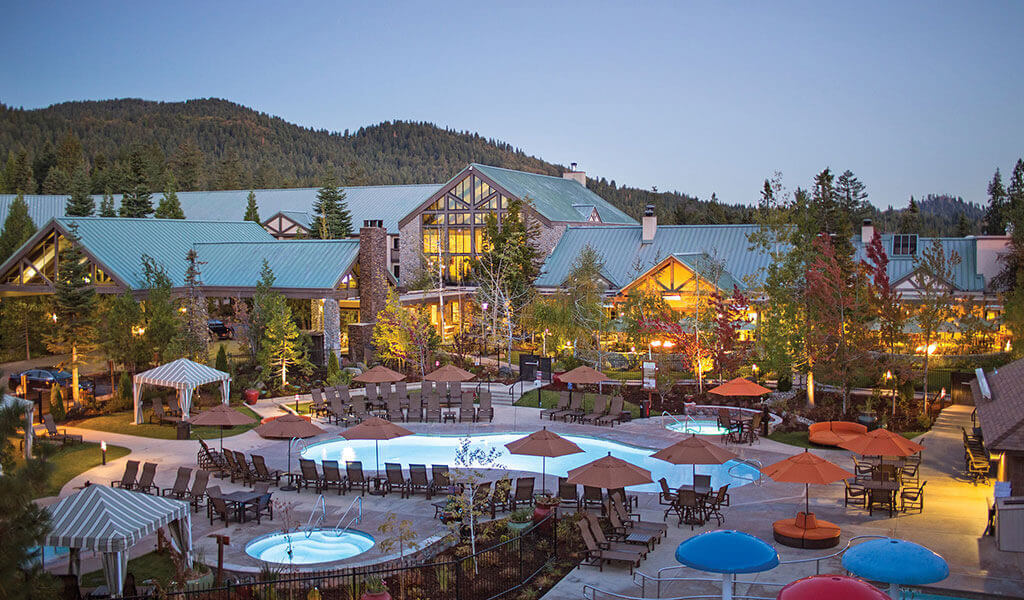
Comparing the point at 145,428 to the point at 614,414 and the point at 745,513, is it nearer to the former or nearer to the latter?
the point at 614,414

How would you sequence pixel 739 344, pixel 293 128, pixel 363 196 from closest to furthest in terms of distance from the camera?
pixel 739 344 → pixel 363 196 → pixel 293 128

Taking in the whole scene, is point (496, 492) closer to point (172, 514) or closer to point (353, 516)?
point (353, 516)

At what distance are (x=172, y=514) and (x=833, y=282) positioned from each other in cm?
2187

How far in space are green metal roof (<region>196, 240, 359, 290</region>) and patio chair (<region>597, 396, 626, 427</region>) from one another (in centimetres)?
1462

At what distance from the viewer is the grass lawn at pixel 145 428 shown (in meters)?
25.4

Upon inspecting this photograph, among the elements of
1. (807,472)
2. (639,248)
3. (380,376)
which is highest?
(639,248)

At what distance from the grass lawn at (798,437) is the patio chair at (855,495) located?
4.92 metres

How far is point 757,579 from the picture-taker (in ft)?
44.3

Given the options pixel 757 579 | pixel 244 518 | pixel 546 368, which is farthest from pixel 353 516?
pixel 546 368

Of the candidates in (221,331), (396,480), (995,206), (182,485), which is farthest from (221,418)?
(995,206)

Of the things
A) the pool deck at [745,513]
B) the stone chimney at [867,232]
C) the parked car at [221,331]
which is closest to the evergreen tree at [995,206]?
the stone chimney at [867,232]

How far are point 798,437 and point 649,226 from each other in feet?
80.7

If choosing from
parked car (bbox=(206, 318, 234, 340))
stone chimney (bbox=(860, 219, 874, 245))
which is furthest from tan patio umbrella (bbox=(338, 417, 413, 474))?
stone chimney (bbox=(860, 219, 874, 245))

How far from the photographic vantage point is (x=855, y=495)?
1761 cm
